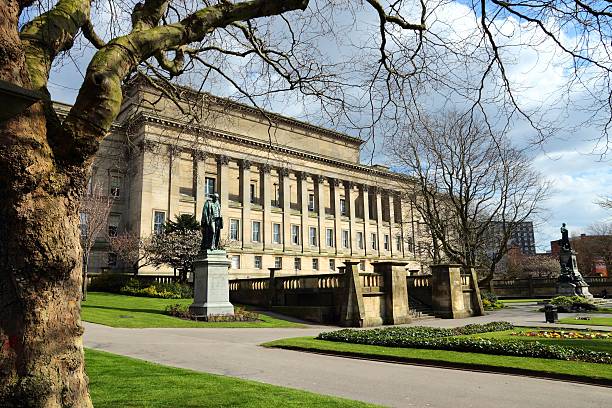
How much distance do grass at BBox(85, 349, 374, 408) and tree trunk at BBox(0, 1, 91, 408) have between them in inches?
98.7

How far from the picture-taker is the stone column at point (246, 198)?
5712cm

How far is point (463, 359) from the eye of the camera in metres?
11.1

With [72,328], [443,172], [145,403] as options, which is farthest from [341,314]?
[72,328]

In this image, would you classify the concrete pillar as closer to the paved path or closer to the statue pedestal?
the statue pedestal

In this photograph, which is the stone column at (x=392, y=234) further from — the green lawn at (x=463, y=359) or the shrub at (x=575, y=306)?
the green lawn at (x=463, y=359)

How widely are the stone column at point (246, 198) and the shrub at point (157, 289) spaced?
20.0 m

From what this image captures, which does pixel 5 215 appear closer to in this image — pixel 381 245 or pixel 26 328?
pixel 26 328

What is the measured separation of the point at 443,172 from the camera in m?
32.0

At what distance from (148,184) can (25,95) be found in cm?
4826

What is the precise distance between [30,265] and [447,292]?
82.4 feet

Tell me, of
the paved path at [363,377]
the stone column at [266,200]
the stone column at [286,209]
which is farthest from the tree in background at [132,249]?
the paved path at [363,377]

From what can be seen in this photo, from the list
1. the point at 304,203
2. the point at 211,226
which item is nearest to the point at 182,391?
the point at 211,226

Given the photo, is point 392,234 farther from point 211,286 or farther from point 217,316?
point 217,316

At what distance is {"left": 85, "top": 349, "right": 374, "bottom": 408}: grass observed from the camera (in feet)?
A: 21.0
